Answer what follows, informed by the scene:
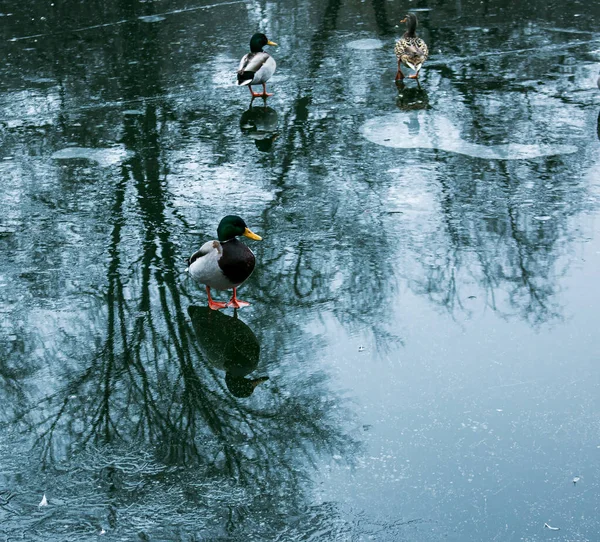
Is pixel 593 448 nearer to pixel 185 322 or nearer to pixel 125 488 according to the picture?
pixel 125 488

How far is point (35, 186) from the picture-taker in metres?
8.34

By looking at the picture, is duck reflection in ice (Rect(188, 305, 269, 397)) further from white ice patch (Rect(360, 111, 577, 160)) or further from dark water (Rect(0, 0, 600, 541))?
white ice patch (Rect(360, 111, 577, 160))

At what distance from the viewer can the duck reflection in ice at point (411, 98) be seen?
965 cm

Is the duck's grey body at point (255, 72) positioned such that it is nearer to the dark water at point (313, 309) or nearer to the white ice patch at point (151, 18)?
the dark water at point (313, 309)

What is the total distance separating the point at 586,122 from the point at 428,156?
1800 mm

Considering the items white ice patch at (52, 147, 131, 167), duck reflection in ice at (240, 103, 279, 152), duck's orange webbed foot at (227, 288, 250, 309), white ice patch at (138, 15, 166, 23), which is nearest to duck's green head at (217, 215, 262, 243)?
duck's orange webbed foot at (227, 288, 250, 309)

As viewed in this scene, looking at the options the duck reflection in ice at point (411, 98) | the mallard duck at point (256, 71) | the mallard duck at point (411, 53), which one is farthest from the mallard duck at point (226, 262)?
the mallard duck at point (411, 53)

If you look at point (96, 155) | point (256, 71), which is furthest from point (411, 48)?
point (96, 155)

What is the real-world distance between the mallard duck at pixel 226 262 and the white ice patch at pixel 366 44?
707 cm

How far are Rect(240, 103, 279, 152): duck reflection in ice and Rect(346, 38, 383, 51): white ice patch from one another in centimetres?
275

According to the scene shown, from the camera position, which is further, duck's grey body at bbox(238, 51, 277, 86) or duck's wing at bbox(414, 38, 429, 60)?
duck's wing at bbox(414, 38, 429, 60)

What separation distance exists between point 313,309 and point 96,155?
4.09 metres

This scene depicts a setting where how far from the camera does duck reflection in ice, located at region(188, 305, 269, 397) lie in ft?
17.0

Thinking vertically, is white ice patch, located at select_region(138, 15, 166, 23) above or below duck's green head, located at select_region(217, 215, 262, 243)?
above
